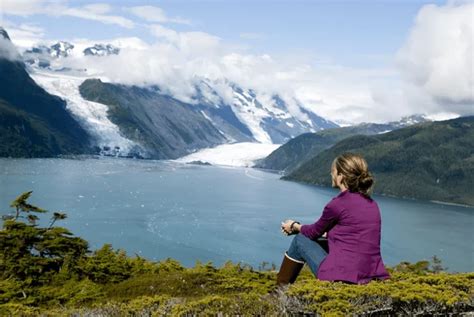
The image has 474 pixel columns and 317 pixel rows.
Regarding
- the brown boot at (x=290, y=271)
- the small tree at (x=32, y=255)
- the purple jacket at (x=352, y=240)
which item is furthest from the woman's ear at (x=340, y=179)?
the small tree at (x=32, y=255)

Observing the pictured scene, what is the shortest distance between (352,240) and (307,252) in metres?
0.82

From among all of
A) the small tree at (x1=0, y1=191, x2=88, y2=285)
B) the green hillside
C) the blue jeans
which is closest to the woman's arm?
the blue jeans

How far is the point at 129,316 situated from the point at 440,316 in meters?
4.53

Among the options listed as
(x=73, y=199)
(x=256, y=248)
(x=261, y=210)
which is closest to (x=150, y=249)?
(x=256, y=248)

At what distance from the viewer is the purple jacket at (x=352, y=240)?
7.86 metres

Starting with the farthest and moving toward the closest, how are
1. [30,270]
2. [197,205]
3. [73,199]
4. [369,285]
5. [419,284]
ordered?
1. [197,205]
2. [73,199]
3. [30,270]
4. [419,284]
5. [369,285]

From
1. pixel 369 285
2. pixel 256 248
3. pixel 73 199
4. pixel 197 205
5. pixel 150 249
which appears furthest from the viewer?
pixel 197 205

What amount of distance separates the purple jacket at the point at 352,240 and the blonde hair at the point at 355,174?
118 mm

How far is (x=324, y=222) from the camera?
816 centimetres

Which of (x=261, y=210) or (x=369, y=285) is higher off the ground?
(x=369, y=285)

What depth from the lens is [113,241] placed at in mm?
98875

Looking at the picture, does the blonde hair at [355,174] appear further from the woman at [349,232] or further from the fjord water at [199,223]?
the fjord water at [199,223]

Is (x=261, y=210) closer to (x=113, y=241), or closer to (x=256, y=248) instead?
(x=256, y=248)

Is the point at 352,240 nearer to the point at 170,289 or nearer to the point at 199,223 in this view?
the point at 170,289
